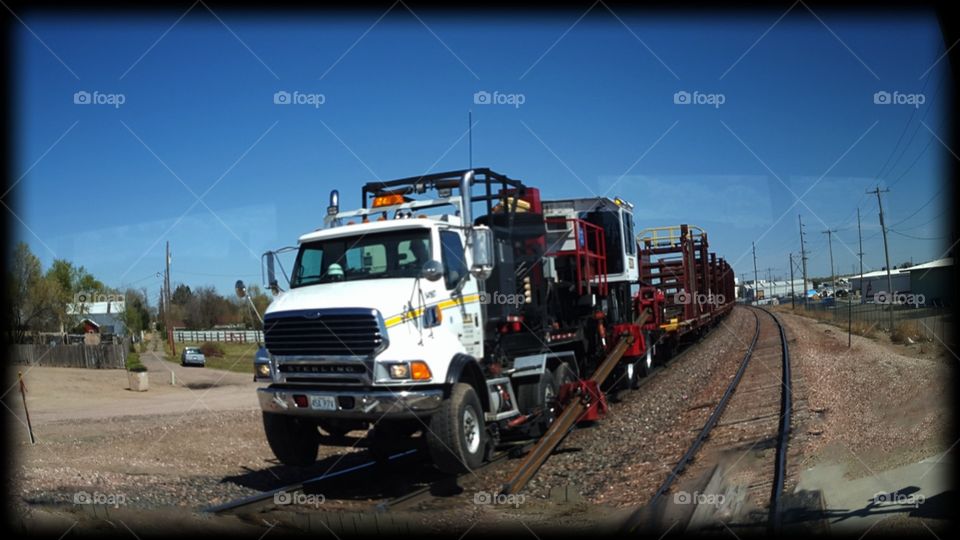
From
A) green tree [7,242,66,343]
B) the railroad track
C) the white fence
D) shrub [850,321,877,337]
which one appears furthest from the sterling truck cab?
the white fence

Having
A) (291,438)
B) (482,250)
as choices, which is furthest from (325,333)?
(482,250)

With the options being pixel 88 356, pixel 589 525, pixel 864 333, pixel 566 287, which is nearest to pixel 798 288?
pixel 864 333

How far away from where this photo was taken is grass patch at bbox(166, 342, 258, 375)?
39.8 metres

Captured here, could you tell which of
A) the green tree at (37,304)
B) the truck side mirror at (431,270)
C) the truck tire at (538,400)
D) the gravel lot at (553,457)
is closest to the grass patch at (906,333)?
the gravel lot at (553,457)

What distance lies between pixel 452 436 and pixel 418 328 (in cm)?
119

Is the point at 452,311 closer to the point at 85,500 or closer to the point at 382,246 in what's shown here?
the point at 382,246

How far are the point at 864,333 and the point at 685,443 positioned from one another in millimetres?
22171

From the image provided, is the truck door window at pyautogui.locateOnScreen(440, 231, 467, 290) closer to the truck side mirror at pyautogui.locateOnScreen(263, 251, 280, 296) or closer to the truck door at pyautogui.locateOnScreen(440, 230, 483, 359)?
the truck door at pyautogui.locateOnScreen(440, 230, 483, 359)

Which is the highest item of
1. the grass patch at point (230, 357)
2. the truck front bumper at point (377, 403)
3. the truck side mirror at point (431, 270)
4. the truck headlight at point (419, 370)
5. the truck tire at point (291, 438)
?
the truck side mirror at point (431, 270)

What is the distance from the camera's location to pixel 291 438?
8438 millimetres

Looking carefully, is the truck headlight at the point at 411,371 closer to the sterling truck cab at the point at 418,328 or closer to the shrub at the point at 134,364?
the sterling truck cab at the point at 418,328

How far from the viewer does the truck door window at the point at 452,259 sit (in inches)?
333

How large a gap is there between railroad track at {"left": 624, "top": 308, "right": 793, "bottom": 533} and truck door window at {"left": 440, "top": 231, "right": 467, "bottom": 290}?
3.25 meters

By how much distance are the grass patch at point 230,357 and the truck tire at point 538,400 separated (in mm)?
29381
